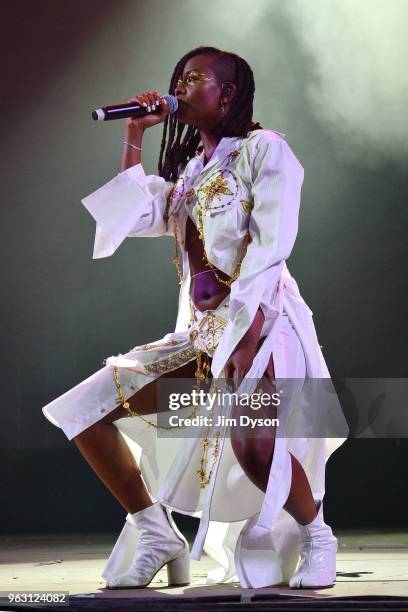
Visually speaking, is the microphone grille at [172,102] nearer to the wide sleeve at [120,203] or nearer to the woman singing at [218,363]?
the woman singing at [218,363]

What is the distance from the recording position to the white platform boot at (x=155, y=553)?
95.5 inches

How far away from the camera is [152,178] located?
8.73ft

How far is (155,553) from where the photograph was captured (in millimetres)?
2455

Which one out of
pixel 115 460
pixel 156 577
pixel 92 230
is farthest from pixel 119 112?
pixel 92 230

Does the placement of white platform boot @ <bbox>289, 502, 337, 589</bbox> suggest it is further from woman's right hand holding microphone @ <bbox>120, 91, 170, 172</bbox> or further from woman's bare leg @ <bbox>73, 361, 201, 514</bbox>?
woman's right hand holding microphone @ <bbox>120, 91, 170, 172</bbox>

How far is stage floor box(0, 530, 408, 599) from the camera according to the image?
226 centimetres

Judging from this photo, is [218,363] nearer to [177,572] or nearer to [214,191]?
[214,191]

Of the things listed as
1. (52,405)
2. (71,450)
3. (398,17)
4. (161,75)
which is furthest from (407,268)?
(52,405)

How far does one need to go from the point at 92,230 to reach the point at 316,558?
2.50 meters

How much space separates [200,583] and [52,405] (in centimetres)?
61

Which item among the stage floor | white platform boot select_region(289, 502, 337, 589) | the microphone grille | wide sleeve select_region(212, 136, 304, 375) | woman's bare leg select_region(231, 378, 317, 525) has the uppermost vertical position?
the microphone grille

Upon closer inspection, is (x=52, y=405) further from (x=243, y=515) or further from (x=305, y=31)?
(x=305, y=31)

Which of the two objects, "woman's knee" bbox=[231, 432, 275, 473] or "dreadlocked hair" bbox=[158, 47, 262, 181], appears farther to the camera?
"dreadlocked hair" bbox=[158, 47, 262, 181]

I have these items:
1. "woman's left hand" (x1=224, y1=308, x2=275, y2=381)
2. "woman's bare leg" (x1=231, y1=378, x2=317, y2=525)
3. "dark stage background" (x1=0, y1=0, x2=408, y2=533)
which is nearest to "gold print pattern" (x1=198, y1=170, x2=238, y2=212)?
"woman's left hand" (x1=224, y1=308, x2=275, y2=381)
